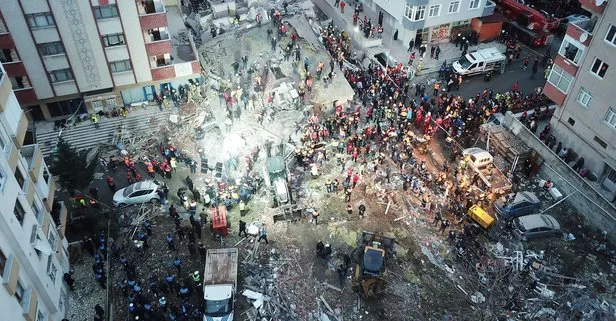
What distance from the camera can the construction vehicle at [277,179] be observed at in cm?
3397

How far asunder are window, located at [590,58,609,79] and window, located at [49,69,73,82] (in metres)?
39.7

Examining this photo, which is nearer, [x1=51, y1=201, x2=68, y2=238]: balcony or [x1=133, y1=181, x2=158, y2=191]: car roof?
[x1=51, y1=201, x2=68, y2=238]: balcony

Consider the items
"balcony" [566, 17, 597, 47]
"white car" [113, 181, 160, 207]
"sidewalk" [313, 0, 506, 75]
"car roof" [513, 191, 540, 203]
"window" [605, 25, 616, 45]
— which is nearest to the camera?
"window" [605, 25, 616, 45]

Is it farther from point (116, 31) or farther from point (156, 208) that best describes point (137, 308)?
point (116, 31)

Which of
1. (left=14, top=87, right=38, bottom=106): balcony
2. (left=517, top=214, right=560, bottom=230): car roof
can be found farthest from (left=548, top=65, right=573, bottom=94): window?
(left=14, top=87, right=38, bottom=106): balcony

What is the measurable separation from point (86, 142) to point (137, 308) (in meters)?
18.5

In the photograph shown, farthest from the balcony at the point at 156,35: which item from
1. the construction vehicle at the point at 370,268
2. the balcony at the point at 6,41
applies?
the construction vehicle at the point at 370,268

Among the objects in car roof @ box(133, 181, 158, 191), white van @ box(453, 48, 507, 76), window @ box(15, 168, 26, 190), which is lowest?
car roof @ box(133, 181, 158, 191)

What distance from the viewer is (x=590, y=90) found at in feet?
112

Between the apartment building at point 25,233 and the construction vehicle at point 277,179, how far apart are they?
14053mm

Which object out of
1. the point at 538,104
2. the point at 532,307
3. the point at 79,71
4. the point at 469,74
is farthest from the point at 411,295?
the point at 79,71

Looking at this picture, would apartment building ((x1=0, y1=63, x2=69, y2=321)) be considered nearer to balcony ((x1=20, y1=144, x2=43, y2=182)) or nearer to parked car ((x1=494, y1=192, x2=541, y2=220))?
balcony ((x1=20, y1=144, x2=43, y2=182))

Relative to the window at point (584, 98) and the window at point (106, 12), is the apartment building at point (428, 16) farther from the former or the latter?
the window at point (106, 12)

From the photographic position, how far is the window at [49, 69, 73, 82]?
3856cm
